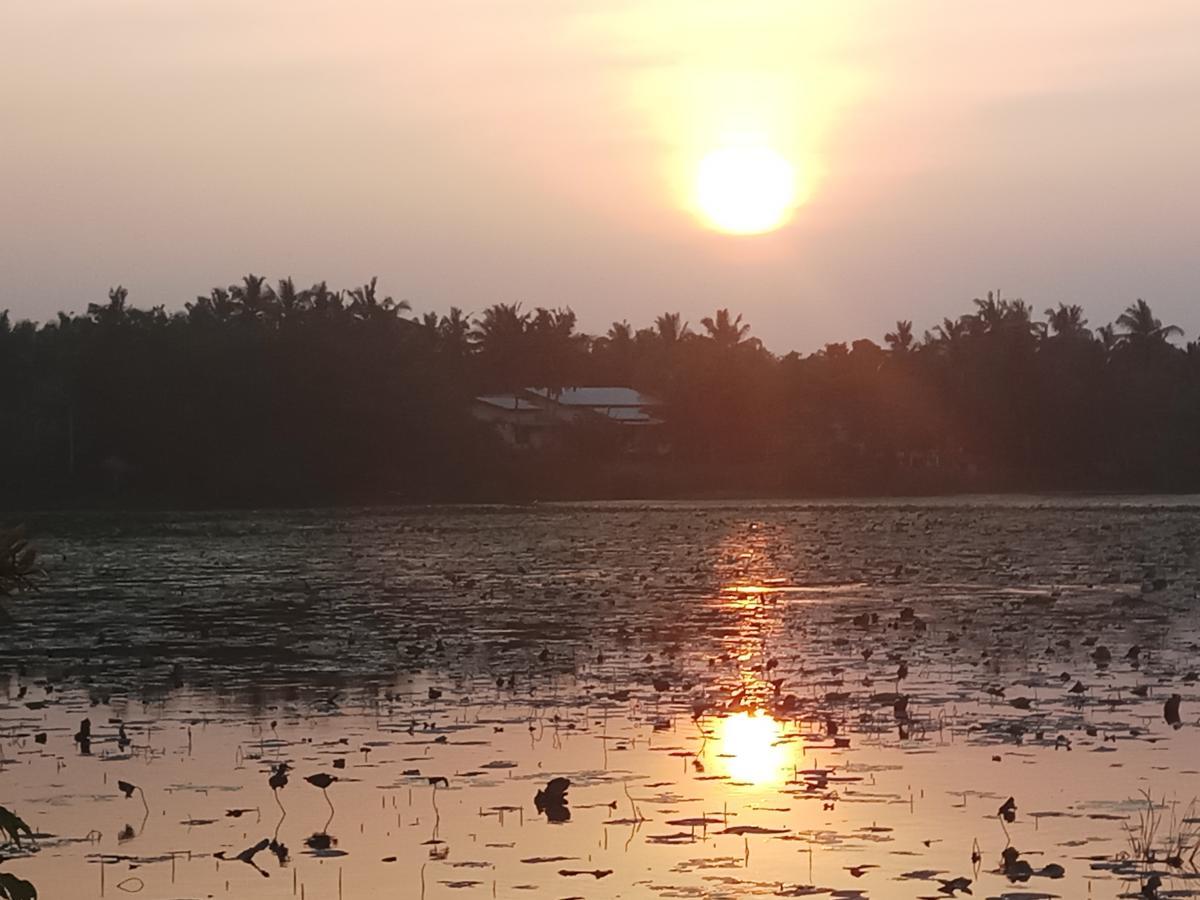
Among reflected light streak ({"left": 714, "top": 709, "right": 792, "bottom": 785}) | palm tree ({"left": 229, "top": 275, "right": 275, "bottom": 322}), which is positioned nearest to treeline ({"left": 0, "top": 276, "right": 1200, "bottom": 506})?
palm tree ({"left": 229, "top": 275, "right": 275, "bottom": 322})

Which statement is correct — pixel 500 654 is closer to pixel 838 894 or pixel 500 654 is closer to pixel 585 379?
pixel 838 894

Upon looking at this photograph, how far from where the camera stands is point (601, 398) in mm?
131625

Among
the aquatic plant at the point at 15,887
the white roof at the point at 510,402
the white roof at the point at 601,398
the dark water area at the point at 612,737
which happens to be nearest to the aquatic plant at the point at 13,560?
the aquatic plant at the point at 15,887

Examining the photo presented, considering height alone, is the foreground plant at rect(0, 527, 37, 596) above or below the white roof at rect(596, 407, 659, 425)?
below

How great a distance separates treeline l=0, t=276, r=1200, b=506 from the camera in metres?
90.3

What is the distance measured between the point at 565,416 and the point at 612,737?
103994 millimetres

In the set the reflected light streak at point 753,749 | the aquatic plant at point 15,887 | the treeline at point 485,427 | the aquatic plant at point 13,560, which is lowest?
the reflected light streak at point 753,749

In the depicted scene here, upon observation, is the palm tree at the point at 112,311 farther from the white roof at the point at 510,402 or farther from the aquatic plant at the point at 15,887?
the aquatic plant at the point at 15,887

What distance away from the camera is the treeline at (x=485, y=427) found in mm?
90312

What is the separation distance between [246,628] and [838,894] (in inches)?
719

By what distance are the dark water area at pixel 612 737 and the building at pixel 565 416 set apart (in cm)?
7194

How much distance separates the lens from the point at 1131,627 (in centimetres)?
2558

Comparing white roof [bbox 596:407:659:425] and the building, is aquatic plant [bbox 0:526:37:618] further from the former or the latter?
white roof [bbox 596:407:659:425]

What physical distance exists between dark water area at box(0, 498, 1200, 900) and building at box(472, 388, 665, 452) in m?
71.9
